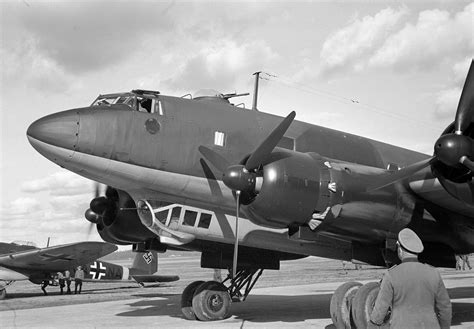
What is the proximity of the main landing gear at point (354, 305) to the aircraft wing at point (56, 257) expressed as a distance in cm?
1424

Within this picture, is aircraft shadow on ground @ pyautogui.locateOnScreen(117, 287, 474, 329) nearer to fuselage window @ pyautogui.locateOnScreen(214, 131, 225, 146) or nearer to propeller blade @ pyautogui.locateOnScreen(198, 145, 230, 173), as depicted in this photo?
propeller blade @ pyautogui.locateOnScreen(198, 145, 230, 173)

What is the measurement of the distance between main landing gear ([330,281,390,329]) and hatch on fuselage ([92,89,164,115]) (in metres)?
5.21

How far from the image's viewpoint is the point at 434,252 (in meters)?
11.6

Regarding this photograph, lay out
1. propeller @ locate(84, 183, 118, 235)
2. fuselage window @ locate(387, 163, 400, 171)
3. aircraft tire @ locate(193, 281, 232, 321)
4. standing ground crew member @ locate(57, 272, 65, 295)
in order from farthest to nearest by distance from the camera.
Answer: standing ground crew member @ locate(57, 272, 65, 295) → propeller @ locate(84, 183, 118, 235) → fuselage window @ locate(387, 163, 400, 171) → aircraft tire @ locate(193, 281, 232, 321)

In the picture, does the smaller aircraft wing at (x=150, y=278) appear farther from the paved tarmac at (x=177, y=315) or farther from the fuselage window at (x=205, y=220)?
the fuselage window at (x=205, y=220)

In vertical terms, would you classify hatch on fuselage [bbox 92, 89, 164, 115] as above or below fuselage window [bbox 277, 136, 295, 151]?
above

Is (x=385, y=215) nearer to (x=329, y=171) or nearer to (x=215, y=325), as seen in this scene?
(x=329, y=171)

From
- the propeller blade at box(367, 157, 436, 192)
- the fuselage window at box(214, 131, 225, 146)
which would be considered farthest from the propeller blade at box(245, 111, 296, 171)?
the propeller blade at box(367, 157, 436, 192)

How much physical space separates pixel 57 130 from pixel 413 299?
290 inches

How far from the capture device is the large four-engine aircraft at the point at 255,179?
978 centimetres

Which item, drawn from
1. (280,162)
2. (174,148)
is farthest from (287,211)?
(174,148)

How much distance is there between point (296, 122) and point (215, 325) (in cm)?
502

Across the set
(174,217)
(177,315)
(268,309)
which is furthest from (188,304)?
(268,309)

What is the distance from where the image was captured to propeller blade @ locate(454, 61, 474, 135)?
31.3ft
